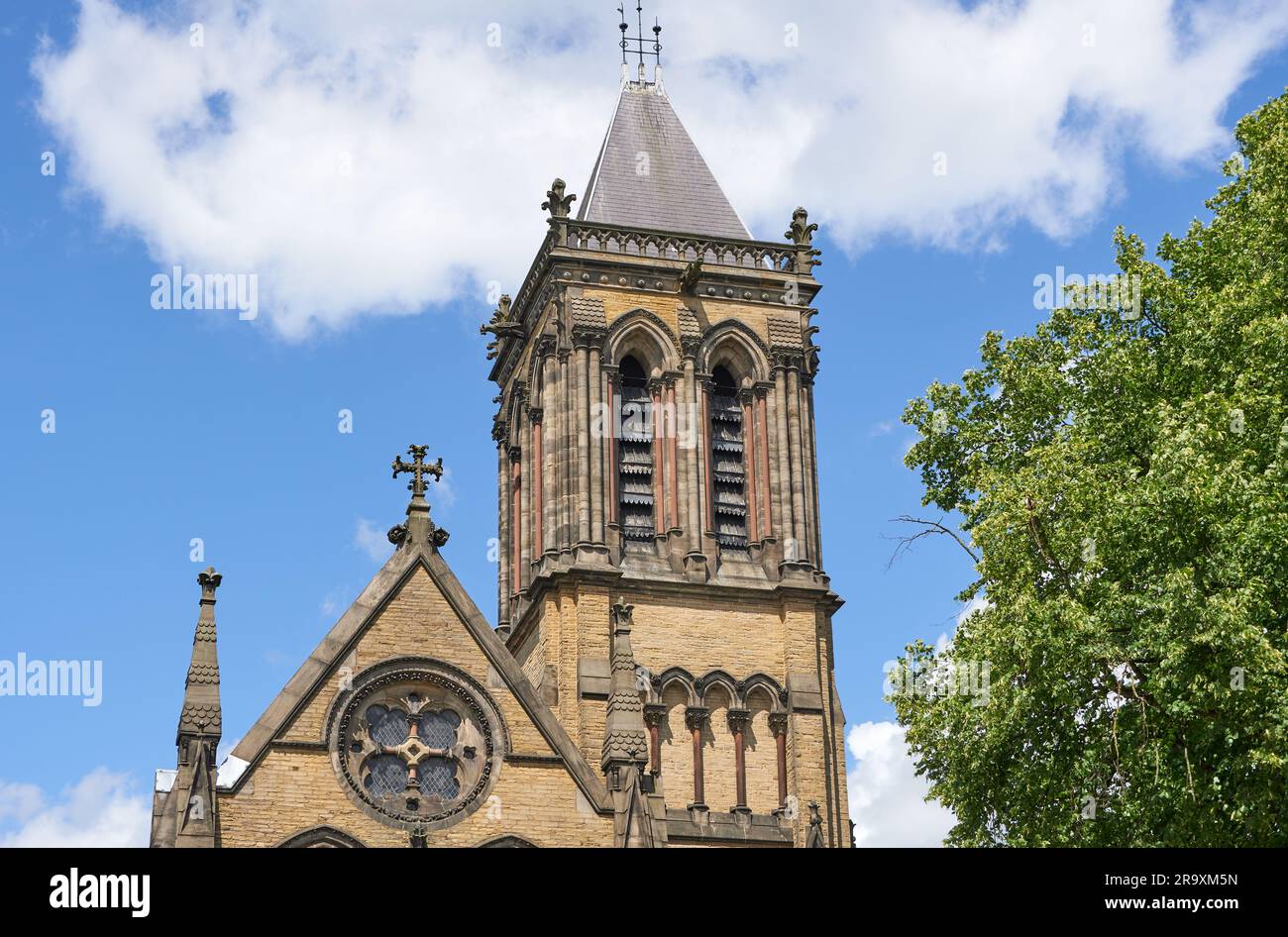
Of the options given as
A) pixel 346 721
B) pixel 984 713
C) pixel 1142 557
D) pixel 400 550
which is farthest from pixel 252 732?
pixel 1142 557

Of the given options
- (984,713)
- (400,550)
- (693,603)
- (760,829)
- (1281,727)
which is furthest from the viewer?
(693,603)

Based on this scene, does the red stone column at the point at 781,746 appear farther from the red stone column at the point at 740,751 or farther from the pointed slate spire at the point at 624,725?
the pointed slate spire at the point at 624,725

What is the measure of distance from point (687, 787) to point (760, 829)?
172 cm

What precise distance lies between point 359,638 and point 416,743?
1.92 meters

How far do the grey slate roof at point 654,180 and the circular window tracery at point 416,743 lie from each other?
54.5 feet

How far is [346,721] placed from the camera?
100ft

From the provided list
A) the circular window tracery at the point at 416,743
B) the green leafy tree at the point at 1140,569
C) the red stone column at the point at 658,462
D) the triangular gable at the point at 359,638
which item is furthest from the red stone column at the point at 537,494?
the green leafy tree at the point at 1140,569

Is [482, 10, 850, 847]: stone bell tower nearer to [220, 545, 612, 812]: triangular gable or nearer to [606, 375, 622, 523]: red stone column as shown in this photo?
[606, 375, 622, 523]: red stone column

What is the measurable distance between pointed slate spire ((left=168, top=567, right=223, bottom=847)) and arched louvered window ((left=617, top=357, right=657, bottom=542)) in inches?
566

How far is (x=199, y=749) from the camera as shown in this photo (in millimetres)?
28641

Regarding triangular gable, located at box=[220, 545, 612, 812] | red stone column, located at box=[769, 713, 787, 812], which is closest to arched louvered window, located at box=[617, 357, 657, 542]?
red stone column, located at box=[769, 713, 787, 812]

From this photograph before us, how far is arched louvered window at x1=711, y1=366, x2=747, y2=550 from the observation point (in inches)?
1699
